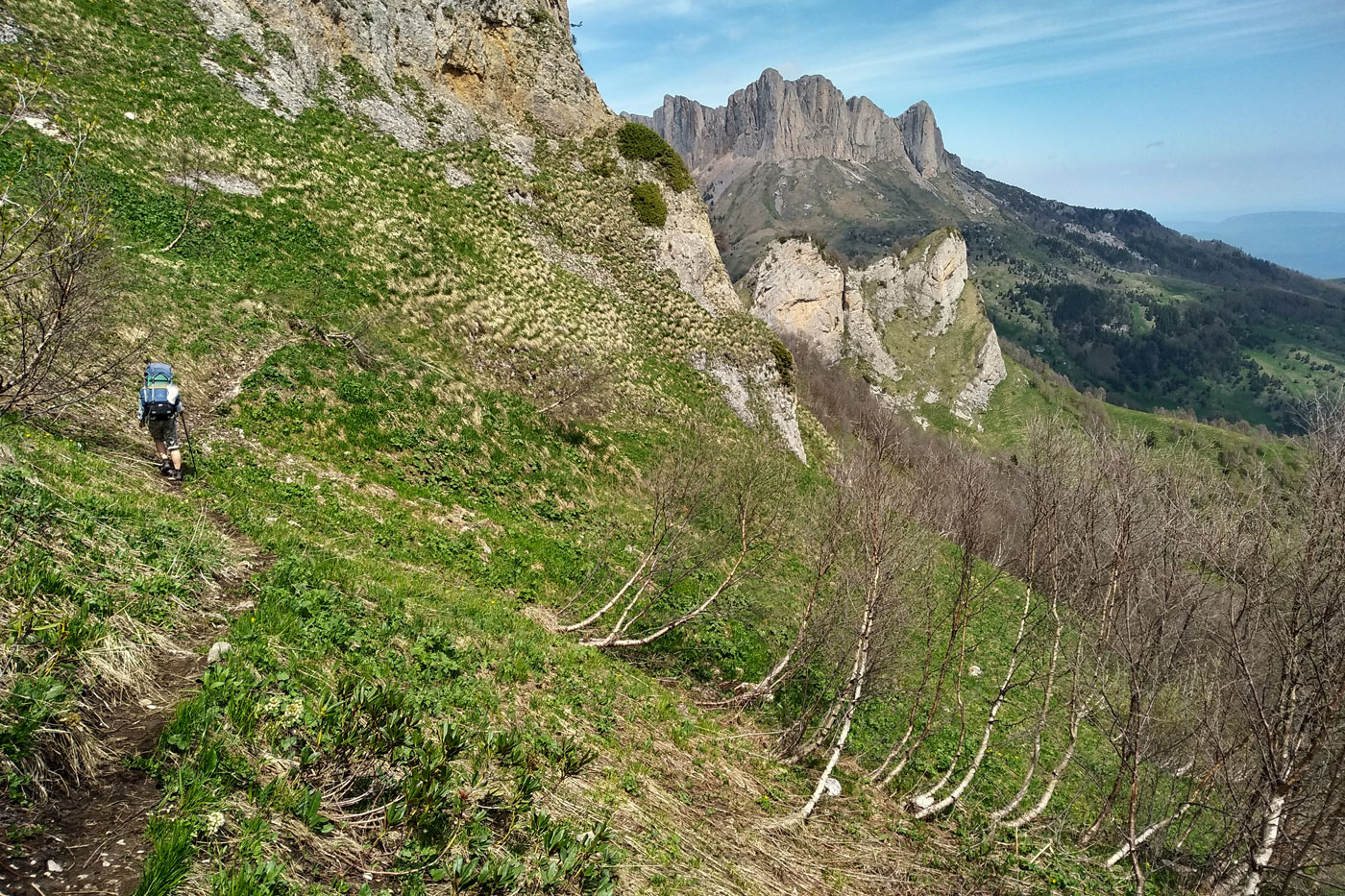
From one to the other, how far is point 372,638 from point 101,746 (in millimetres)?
3360

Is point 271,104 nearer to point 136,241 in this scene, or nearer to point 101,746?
point 136,241

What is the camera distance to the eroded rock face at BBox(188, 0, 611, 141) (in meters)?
26.7

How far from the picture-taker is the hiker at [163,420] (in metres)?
10.8

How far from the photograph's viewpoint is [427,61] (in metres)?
32.1

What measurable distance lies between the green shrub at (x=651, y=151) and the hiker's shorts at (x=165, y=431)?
31.9 meters

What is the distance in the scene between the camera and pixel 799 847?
29.4 feet

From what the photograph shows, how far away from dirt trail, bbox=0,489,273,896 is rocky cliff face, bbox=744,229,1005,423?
134 meters

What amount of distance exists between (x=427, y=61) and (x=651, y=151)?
12.7 m

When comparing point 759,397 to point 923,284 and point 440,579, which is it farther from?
point 923,284

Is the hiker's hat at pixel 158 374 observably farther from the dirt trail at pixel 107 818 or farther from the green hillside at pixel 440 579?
the dirt trail at pixel 107 818

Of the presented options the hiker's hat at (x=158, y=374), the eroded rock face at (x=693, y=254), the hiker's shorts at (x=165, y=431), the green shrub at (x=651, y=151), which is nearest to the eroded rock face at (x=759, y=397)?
the eroded rock face at (x=693, y=254)

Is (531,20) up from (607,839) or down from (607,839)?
up

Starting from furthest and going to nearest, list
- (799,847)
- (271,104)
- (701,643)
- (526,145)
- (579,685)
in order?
1. (526,145)
2. (271,104)
3. (701,643)
4. (579,685)
5. (799,847)

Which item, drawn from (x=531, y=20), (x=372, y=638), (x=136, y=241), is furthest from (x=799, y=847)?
(x=531, y=20)
